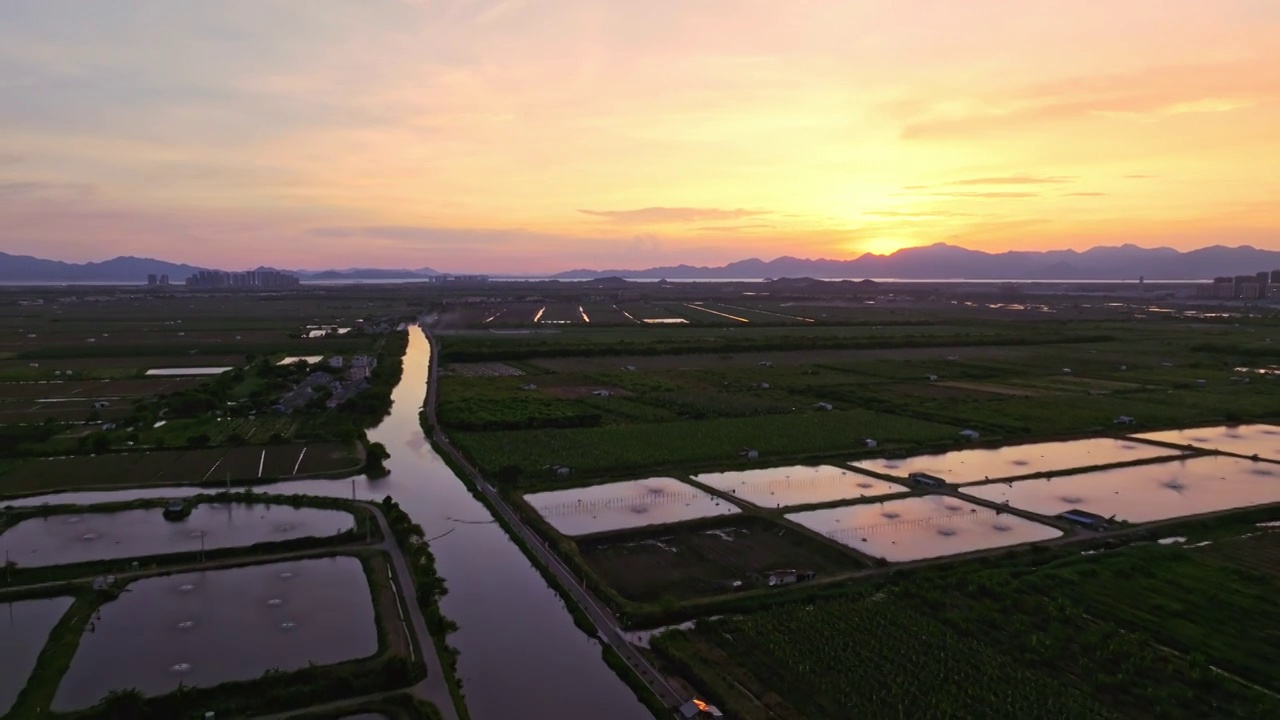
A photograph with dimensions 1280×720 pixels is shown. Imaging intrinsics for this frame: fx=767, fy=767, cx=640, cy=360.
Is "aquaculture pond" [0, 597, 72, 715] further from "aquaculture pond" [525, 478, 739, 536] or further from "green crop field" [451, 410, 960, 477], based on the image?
"green crop field" [451, 410, 960, 477]

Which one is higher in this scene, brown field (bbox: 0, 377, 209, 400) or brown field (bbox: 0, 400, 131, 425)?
brown field (bbox: 0, 377, 209, 400)

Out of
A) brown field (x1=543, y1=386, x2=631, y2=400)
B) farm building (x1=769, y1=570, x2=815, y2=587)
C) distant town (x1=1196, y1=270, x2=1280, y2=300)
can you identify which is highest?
distant town (x1=1196, y1=270, x2=1280, y2=300)

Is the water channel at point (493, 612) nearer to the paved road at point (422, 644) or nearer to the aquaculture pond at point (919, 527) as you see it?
the paved road at point (422, 644)

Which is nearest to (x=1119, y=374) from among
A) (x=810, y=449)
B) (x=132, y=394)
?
(x=810, y=449)

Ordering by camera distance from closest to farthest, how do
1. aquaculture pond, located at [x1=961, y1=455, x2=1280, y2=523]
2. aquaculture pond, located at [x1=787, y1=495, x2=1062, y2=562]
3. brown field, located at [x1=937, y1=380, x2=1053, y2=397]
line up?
aquaculture pond, located at [x1=787, y1=495, x2=1062, y2=562], aquaculture pond, located at [x1=961, y1=455, x2=1280, y2=523], brown field, located at [x1=937, y1=380, x2=1053, y2=397]

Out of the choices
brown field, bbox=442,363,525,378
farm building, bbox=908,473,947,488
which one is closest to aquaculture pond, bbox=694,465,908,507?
farm building, bbox=908,473,947,488

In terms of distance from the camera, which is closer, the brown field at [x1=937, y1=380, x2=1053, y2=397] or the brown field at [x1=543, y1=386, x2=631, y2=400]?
the brown field at [x1=543, y1=386, x2=631, y2=400]

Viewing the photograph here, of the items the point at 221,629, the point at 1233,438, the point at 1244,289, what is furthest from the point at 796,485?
the point at 1244,289
